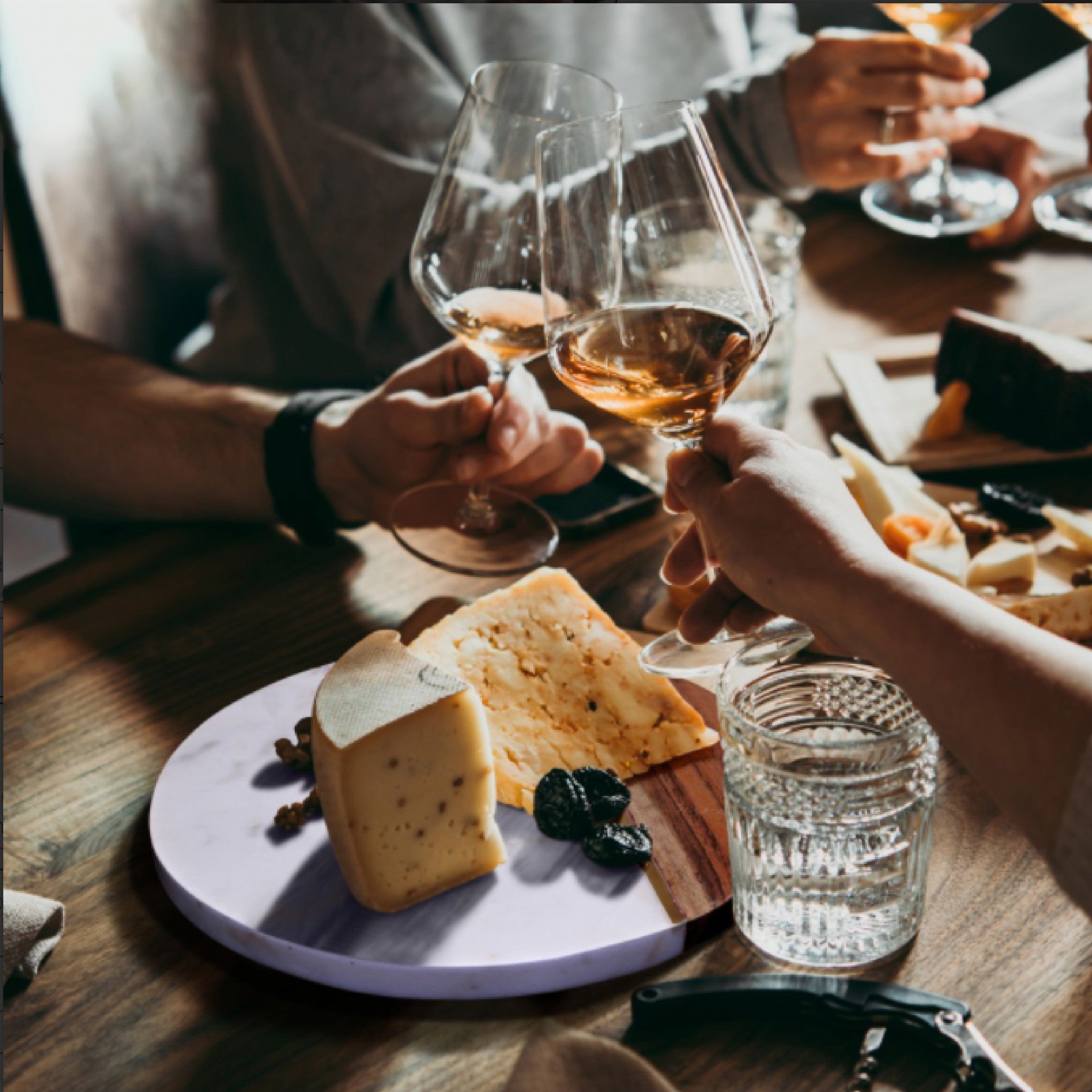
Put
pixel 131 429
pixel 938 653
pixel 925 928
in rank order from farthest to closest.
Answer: pixel 131 429 < pixel 925 928 < pixel 938 653

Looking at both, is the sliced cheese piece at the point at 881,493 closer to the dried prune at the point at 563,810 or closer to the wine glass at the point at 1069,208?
the dried prune at the point at 563,810

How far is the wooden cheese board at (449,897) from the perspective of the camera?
768 mm

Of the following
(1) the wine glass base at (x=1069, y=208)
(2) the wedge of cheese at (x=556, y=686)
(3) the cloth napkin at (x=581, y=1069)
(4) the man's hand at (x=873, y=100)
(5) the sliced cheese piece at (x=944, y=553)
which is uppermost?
(4) the man's hand at (x=873, y=100)

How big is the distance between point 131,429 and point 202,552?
0.29 m

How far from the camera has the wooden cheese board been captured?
77 centimetres

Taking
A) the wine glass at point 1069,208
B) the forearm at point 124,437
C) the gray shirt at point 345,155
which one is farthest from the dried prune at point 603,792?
the wine glass at point 1069,208

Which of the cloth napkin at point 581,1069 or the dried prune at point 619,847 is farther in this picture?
the dried prune at point 619,847

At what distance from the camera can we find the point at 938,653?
0.67 metres

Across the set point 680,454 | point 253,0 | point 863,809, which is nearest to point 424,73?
point 253,0

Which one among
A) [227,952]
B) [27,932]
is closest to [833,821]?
[227,952]

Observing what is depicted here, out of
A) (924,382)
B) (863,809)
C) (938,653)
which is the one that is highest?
(938,653)

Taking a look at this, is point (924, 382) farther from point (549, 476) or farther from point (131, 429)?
point (131, 429)

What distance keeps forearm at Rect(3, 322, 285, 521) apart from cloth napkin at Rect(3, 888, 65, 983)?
55cm

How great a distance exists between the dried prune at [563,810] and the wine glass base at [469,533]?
1.14 ft
